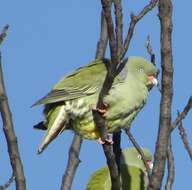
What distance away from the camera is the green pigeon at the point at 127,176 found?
4.48 m

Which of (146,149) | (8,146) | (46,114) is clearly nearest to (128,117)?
(46,114)

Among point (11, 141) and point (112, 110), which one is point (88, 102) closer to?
point (112, 110)

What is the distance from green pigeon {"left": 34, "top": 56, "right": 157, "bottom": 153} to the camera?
4.59m

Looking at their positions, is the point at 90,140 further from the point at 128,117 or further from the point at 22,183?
the point at 22,183

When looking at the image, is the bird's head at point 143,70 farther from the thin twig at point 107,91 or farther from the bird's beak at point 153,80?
the thin twig at point 107,91

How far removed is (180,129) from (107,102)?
593 mm

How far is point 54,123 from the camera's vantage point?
4.62 metres

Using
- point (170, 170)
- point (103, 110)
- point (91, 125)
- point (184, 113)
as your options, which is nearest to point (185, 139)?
point (170, 170)

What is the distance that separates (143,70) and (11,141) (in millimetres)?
1936

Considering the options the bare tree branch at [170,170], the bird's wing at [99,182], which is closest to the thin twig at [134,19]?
the bare tree branch at [170,170]

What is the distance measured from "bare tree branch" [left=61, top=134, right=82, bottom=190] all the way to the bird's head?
0.67m

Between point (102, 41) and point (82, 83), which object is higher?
point (102, 41)

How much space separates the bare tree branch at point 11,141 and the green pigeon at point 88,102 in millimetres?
870

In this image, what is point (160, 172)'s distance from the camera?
3162 millimetres
